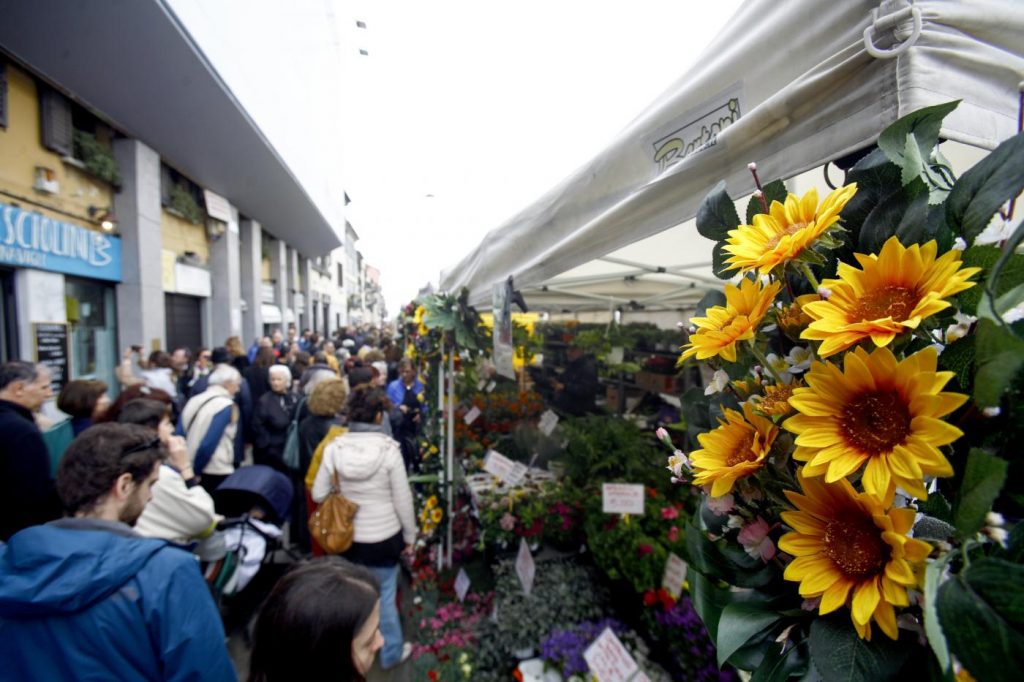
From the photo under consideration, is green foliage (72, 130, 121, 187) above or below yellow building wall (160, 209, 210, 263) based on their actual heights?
above

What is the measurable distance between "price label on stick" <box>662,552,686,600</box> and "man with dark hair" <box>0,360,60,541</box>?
324cm

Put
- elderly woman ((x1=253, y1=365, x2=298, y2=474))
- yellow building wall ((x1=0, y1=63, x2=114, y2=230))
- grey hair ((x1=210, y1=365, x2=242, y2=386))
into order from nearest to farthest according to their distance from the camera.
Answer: grey hair ((x1=210, y1=365, x2=242, y2=386)) < elderly woman ((x1=253, y1=365, x2=298, y2=474)) < yellow building wall ((x1=0, y1=63, x2=114, y2=230))

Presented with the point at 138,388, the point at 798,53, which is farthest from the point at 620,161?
the point at 138,388

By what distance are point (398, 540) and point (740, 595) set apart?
8.85 ft

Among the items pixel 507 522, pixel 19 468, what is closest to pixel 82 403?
pixel 19 468

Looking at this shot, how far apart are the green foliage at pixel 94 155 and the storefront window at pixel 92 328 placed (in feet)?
5.70

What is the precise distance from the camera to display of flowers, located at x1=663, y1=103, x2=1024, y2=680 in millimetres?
410

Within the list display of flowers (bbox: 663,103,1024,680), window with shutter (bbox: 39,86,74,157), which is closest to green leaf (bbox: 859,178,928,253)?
display of flowers (bbox: 663,103,1024,680)

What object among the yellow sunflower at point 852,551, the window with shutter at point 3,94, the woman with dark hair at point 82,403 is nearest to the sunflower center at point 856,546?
Answer: the yellow sunflower at point 852,551

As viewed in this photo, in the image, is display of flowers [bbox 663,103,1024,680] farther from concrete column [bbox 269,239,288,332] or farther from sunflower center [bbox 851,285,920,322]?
concrete column [bbox 269,239,288,332]

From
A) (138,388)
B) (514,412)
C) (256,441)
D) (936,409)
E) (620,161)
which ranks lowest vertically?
(256,441)

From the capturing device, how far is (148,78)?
630 cm

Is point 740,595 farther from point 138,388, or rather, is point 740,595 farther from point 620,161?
point 138,388

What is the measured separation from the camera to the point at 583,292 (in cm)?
494
